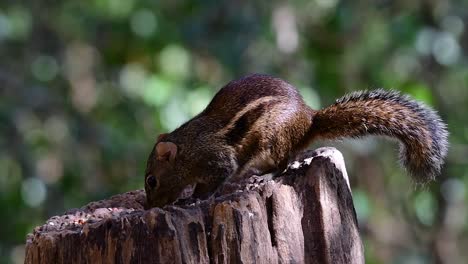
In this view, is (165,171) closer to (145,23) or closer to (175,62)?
(145,23)

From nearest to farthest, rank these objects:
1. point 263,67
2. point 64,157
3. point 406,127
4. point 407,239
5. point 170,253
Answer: point 170,253 → point 406,127 → point 263,67 → point 64,157 → point 407,239

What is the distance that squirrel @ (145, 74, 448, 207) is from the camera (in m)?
3.46

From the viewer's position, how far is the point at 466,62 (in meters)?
6.39

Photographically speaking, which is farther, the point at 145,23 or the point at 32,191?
the point at 145,23

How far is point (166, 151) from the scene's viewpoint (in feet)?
13.1

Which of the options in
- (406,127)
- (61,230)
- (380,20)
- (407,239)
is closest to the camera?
(61,230)

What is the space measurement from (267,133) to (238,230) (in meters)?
1.21

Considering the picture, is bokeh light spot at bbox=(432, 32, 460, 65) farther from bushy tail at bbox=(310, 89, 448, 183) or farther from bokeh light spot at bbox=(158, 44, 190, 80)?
bushy tail at bbox=(310, 89, 448, 183)

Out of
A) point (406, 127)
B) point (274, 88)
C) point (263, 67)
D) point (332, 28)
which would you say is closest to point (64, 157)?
point (263, 67)

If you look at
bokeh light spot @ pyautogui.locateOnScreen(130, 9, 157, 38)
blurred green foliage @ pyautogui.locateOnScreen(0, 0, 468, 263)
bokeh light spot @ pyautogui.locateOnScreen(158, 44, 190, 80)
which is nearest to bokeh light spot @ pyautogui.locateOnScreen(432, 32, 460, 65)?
blurred green foliage @ pyautogui.locateOnScreen(0, 0, 468, 263)

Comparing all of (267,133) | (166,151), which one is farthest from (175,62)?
(267,133)

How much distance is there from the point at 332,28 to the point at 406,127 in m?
3.69

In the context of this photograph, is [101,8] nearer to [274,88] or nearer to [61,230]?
[274,88]

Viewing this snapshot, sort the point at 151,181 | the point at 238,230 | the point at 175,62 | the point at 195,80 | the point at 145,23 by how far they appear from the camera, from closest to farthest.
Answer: the point at 238,230, the point at 151,181, the point at 195,80, the point at 145,23, the point at 175,62
